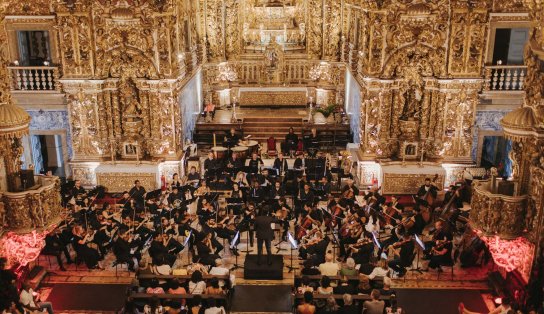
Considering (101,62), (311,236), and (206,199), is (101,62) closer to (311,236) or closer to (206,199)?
(206,199)

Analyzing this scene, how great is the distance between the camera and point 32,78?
21781mm

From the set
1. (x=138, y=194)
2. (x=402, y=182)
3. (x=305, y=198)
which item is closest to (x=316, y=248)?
(x=305, y=198)

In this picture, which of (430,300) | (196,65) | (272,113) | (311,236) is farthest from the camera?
(272,113)

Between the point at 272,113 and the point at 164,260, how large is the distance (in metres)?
14.7

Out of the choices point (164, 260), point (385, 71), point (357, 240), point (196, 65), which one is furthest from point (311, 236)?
point (196, 65)

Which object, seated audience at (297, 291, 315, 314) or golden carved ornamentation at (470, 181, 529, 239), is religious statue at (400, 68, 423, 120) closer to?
golden carved ornamentation at (470, 181, 529, 239)

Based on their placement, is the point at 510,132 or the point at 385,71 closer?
the point at 510,132

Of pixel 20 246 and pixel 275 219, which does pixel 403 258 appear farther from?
pixel 20 246

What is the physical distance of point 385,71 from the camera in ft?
69.5

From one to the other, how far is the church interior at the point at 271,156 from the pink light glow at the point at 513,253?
0.05m

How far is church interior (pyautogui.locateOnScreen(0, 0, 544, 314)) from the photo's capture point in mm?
14367

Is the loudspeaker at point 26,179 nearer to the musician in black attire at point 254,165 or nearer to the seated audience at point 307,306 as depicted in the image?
the seated audience at point 307,306

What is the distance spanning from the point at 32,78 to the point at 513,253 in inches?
676

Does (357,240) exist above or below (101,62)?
below
